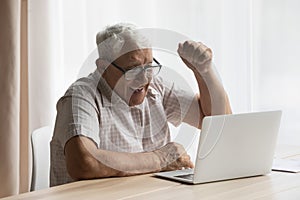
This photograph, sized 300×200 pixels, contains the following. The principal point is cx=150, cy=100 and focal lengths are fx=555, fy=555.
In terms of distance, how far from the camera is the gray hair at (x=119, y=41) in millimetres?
1683

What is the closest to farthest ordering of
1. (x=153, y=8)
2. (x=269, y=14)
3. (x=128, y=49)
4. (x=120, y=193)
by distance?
(x=120, y=193) → (x=128, y=49) → (x=269, y=14) → (x=153, y=8)

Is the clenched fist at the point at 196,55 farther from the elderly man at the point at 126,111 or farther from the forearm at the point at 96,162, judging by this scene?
the forearm at the point at 96,162

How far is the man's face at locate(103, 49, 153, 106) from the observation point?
1.69 meters

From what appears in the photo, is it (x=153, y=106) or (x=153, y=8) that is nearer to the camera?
(x=153, y=106)

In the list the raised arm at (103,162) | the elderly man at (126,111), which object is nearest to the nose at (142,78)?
the elderly man at (126,111)

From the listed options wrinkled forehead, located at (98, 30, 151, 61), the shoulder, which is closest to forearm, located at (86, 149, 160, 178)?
the shoulder

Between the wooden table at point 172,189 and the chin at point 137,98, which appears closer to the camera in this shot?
the wooden table at point 172,189

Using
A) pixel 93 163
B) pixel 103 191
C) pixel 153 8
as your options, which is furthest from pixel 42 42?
pixel 103 191

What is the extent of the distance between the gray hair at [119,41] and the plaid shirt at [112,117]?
0.35 feet

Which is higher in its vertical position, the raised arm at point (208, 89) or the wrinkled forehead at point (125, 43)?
the wrinkled forehead at point (125, 43)

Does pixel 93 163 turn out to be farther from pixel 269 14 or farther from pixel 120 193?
pixel 269 14

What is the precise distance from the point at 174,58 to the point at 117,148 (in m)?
0.40

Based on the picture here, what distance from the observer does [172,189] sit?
4.66 feet

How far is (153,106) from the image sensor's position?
1.92 meters
